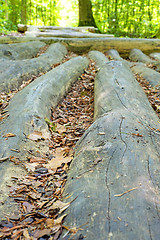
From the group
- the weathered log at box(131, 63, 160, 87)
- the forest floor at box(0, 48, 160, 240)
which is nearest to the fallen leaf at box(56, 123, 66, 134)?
the forest floor at box(0, 48, 160, 240)

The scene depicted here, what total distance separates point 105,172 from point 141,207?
1.44ft

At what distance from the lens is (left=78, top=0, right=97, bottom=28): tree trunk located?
12.8 meters

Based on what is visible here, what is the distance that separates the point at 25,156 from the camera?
2406 millimetres

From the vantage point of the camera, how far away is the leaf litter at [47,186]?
1612 mm

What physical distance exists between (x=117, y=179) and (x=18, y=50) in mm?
4972

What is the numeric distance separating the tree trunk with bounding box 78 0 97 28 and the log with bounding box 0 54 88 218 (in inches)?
380


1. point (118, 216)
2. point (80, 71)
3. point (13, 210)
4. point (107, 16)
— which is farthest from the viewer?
point (107, 16)

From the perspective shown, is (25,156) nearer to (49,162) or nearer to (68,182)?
(49,162)

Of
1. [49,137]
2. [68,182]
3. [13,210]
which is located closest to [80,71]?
[49,137]

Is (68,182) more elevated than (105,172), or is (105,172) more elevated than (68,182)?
(105,172)

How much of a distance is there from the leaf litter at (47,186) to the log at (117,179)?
0.40 feet

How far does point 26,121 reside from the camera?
2830 millimetres

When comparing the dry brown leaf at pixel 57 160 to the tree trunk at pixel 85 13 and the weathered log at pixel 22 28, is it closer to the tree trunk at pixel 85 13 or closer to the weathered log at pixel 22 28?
the weathered log at pixel 22 28

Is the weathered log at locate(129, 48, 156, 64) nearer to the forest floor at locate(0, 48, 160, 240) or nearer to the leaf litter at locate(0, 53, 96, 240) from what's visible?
the forest floor at locate(0, 48, 160, 240)
